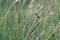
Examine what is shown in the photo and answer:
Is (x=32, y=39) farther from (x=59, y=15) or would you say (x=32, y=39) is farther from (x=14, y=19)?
(x=59, y=15)

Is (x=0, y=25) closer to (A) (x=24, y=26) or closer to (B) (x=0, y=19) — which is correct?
(B) (x=0, y=19)

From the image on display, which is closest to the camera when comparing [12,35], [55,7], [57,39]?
[12,35]

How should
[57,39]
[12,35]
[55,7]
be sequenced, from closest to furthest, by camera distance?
1. [12,35]
2. [57,39]
3. [55,7]

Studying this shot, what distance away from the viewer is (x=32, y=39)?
6.74 ft

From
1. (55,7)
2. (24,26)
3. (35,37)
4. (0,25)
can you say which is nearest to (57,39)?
(35,37)

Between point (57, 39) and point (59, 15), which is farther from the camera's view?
point (59, 15)

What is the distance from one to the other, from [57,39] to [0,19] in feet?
1.75

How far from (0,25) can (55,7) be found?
3.57 ft

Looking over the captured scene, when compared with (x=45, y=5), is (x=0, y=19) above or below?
above

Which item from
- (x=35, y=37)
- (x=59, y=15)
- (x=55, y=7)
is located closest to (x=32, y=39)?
(x=35, y=37)

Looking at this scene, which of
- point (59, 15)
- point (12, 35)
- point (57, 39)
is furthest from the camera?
point (59, 15)

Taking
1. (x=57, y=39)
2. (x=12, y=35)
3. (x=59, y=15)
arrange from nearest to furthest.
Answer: (x=12, y=35) → (x=57, y=39) → (x=59, y=15)

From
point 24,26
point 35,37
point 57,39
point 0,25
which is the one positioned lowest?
point 57,39

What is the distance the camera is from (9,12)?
6.73 ft
